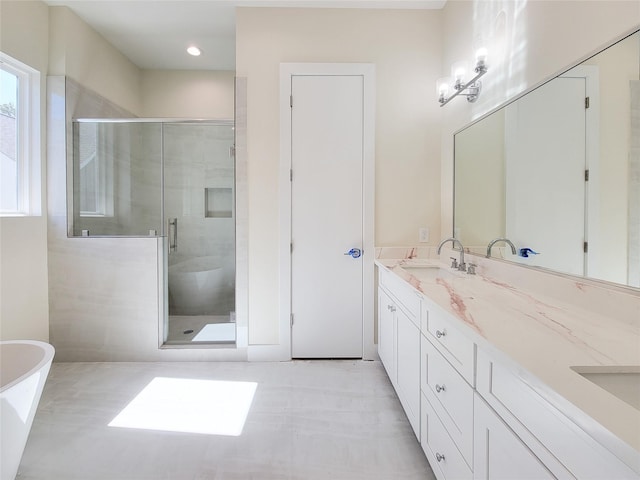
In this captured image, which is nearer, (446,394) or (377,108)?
(446,394)

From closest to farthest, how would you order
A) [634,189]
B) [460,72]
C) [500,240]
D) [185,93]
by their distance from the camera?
[634,189] → [500,240] → [460,72] → [185,93]

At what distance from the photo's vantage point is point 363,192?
2.44 m

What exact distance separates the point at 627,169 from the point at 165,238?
9.49 ft

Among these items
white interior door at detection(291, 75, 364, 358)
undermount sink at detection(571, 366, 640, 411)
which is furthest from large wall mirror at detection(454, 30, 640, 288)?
white interior door at detection(291, 75, 364, 358)

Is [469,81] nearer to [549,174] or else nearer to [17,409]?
[549,174]

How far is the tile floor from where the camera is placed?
4.64 feet

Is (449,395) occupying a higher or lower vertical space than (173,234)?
lower

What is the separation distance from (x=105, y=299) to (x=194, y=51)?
251cm

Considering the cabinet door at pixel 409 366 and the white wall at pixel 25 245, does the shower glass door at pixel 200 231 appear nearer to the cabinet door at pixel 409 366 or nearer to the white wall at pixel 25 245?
the white wall at pixel 25 245

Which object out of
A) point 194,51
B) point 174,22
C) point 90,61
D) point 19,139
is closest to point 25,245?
point 19,139

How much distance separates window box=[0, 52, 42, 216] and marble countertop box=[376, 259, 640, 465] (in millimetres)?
2861

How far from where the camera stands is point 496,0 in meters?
1.74

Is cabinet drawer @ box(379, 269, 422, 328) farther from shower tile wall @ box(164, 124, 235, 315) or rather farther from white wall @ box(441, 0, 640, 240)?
shower tile wall @ box(164, 124, 235, 315)

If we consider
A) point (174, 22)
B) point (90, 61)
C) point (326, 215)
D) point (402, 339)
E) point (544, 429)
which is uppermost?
point (174, 22)
